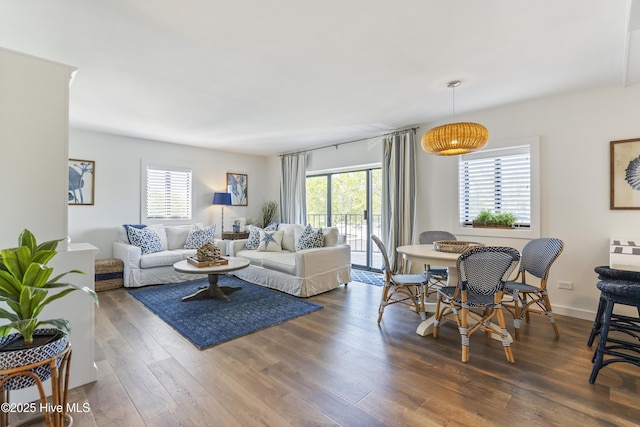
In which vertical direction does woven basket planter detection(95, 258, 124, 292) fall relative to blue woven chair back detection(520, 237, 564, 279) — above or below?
below

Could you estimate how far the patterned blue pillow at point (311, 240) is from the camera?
4.53 m

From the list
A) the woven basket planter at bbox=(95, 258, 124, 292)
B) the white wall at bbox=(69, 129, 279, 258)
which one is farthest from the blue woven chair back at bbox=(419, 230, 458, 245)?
the woven basket planter at bbox=(95, 258, 124, 292)

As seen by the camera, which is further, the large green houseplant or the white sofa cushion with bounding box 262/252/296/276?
the white sofa cushion with bounding box 262/252/296/276

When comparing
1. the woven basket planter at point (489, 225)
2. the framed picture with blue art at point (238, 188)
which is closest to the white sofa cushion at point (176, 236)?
the framed picture with blue art at point (238, 188)

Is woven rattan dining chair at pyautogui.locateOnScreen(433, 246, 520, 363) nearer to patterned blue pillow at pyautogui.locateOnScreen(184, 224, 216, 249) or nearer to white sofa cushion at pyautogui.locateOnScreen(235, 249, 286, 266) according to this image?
white sofa cushion at pyautogui.locateOnScreen(235, 249, 286, 266)

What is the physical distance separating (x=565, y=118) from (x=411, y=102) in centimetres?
173

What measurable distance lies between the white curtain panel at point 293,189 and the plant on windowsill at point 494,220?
3430 mm

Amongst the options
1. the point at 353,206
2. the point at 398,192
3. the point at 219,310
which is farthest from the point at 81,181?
the point at 398,192

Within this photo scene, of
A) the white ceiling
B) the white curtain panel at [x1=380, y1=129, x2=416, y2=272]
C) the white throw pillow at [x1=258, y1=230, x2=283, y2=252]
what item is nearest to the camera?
the white ceiling

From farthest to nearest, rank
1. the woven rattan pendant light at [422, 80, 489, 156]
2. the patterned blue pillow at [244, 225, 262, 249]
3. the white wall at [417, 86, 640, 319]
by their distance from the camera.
Result: the patterned blue pillow at [244, 225, 262, 249] < the white wall at [417, 86, 640, 319] < the woven rattan pendant light at [422, 80, 489, 156]

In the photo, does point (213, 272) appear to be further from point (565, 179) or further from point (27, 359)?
point (565, 179)

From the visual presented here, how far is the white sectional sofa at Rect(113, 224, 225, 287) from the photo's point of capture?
446 cm

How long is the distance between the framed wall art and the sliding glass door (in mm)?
3085

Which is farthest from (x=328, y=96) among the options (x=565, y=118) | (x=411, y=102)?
(x=565, y=118)
